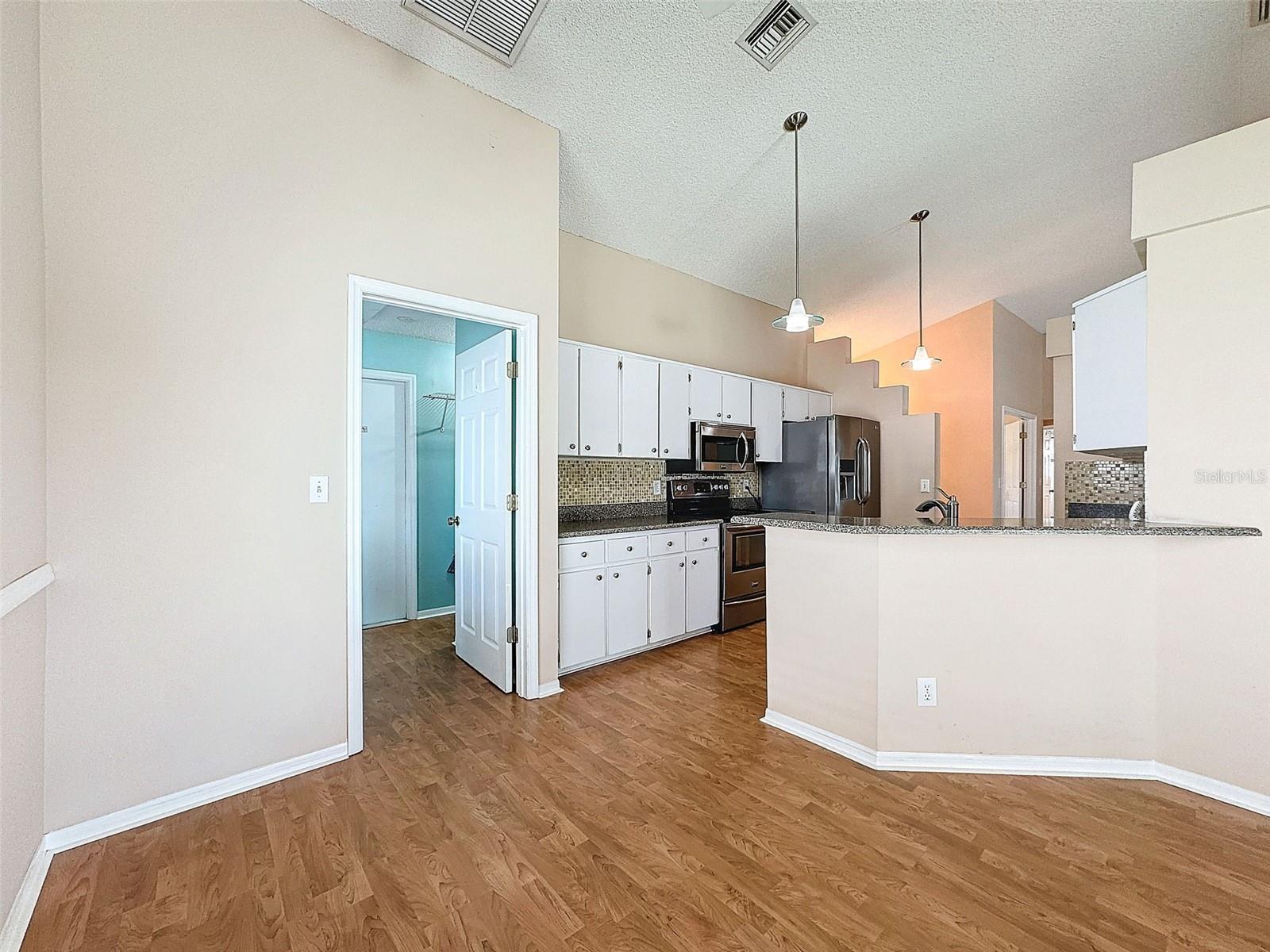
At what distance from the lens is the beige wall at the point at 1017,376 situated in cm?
597

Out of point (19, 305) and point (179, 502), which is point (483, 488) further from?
point (19, 305)

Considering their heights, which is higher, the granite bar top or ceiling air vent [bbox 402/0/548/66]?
ceiling air vent [bbox 402/0/548/66]

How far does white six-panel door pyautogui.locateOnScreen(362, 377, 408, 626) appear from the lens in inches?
184

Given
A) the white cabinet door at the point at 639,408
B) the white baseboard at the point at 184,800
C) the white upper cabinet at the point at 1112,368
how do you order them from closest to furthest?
the white baseboard at the point at 184,800
the white upper cabinet at the point at 1112,368
the white cabinet door at the point at 639,408

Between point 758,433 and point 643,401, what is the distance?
4.74 feet

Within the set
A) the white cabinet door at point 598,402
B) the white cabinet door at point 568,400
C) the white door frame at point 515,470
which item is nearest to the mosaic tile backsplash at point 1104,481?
the white cabinet door at point 598,402

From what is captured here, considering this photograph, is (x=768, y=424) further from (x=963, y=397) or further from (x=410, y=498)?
(x=410, y=498)

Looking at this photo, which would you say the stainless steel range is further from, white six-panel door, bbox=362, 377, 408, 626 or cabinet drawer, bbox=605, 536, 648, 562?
white six-panel door, bbox=362, 377, 408, 626

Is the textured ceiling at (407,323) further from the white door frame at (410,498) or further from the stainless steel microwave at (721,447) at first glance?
the stainless steel microwave at (721,447)

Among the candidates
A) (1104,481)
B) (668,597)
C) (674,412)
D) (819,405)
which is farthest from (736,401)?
(1104,481)

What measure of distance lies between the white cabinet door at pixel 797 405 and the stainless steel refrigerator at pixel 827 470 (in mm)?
169

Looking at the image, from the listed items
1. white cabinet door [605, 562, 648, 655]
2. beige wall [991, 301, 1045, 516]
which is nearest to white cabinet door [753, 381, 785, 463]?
white cabinet door [605, 562, 648, 655]

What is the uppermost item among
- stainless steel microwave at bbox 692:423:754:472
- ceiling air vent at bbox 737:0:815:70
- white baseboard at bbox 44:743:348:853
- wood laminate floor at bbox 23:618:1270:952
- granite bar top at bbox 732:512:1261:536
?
ceiling air vent at bbox 737:0:815:70

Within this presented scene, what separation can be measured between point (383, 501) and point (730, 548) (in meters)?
2.91
